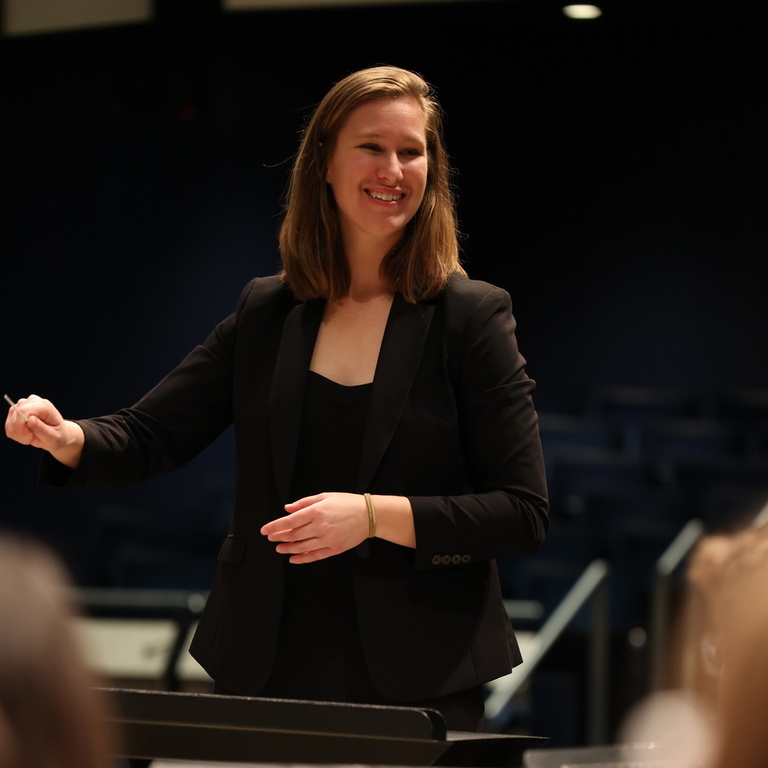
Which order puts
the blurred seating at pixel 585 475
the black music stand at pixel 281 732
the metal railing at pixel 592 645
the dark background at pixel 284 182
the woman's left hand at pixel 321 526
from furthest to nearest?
the dark background at pixel 284 182
the blurred seating at pixel 585 475
the metal railing at pixel 592 645
the woman's left hand at pixel 321 526
the black music stand at pixel 281 732

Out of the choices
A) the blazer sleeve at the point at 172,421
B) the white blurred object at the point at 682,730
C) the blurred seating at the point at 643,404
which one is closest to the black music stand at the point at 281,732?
the white blurred object at the point at 682,730

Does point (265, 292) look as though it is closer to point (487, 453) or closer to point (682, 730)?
point (487, 453)

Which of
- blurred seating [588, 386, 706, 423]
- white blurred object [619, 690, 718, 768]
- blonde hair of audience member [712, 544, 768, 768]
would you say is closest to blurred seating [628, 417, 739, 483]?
blurred seating [588, 386, 706, 423]

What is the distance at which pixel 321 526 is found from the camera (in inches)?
57.4

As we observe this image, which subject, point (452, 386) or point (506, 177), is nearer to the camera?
point (452, 386)

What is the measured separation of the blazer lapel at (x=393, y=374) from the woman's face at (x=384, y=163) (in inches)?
4.8

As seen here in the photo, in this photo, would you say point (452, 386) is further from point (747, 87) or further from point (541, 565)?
point (747, 87)

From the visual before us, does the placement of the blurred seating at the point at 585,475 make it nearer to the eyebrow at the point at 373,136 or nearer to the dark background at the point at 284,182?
the dark background at the point at 284,182

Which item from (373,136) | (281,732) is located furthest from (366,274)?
(281,732)

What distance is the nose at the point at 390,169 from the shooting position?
67.6 inches

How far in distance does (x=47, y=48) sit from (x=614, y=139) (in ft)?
12.6

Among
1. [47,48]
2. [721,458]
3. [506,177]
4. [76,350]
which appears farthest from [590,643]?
[506,177]

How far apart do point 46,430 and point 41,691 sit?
3.79 ft

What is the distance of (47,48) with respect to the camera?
229 inches
